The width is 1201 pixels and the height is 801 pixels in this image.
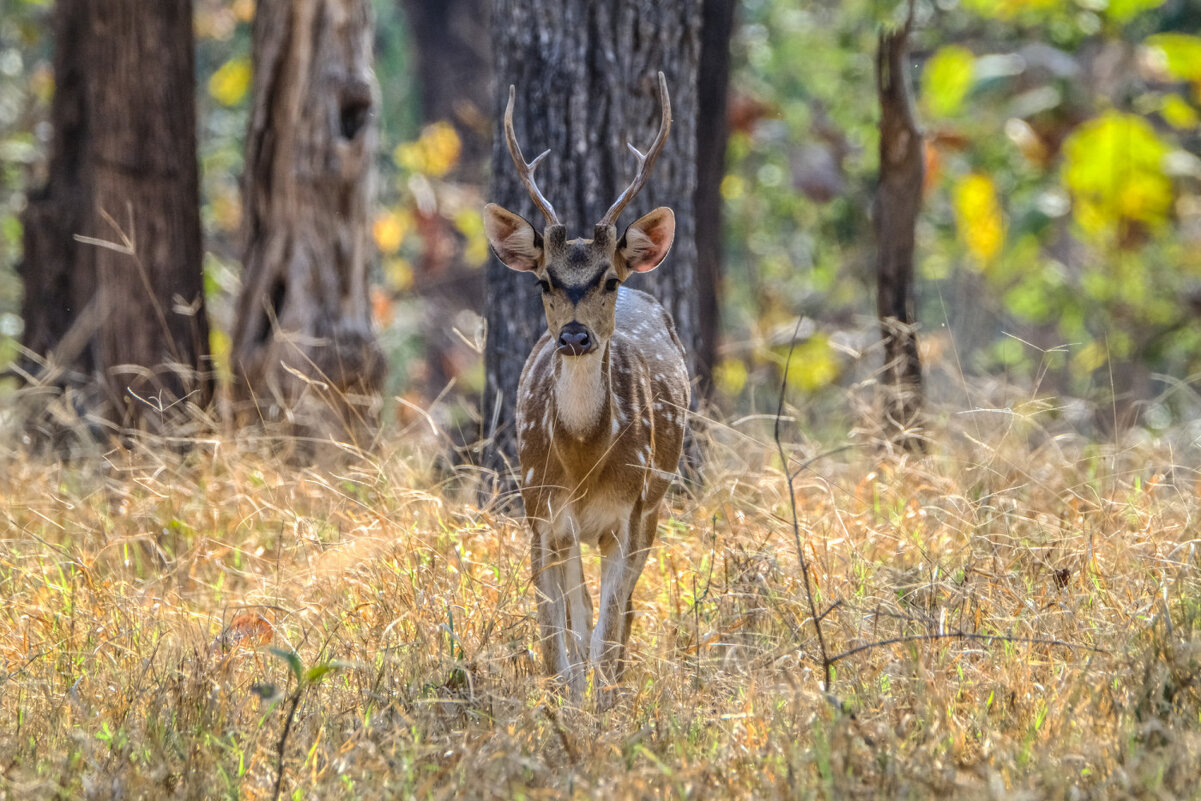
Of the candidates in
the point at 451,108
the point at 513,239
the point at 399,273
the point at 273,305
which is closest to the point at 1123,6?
the point at 273,305

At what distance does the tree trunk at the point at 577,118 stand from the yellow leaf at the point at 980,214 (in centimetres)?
593

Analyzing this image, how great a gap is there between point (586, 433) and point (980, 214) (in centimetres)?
816

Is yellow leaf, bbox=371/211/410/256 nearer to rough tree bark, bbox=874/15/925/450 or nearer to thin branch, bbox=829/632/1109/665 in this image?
rough tree bark, bbox=874/15/925/450

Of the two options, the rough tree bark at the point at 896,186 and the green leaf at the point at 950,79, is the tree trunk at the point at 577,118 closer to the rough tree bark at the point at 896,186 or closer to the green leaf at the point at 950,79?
the rough tree bark at the point at 896,186

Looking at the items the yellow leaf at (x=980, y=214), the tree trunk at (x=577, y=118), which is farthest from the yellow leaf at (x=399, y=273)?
the tree trunk at (x=577, y=118)

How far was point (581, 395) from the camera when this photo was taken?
16.9 ft

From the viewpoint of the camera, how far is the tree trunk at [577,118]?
268 inches

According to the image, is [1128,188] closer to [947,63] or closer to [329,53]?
[947,63]

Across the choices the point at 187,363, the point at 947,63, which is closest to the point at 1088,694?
the point at 187,363

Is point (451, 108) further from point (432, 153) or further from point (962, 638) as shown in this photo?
point (962, 638)

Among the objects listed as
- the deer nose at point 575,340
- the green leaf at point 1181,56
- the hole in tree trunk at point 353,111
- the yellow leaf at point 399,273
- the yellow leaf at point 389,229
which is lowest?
the yellow leaf at point 399,273

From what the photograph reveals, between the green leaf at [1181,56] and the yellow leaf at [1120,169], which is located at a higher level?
the green leaf at [1181,56]

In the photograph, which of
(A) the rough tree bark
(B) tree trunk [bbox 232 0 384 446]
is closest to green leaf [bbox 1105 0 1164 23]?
(A) the rough tree bark

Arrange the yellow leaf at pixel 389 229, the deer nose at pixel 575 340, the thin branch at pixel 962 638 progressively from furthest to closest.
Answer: the yellow leaf at pixel 389 229
the deer nose at pixel 575 340
the thin branch at pixel 962 638
